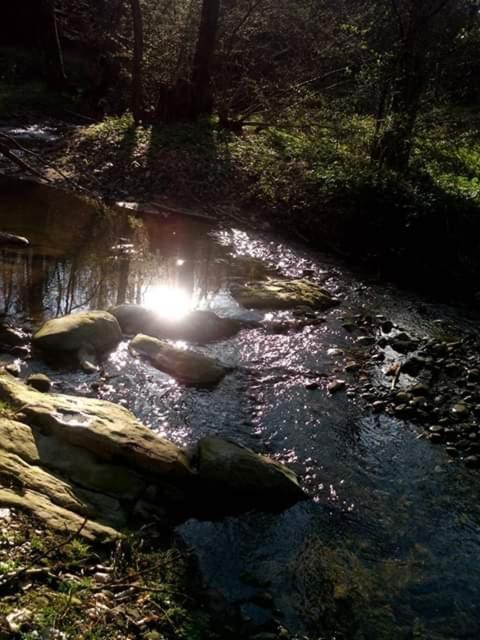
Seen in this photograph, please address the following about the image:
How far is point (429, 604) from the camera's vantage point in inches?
162

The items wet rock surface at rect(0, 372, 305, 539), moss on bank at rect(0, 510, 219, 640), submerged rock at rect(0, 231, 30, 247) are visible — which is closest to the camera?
moss on bank at rect(0, 510, 219, 640)

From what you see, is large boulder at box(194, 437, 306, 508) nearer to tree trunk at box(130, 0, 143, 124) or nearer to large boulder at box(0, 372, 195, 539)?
large boulder at box(0, 372, 195, 539)

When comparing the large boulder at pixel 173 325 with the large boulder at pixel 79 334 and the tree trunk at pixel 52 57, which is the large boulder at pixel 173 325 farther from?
the tree trunk at pixel 52 57

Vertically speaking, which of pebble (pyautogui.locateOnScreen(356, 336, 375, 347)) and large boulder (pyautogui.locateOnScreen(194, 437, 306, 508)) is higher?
pebble (pyautogui.locateOnScreen(356, 336, 375, 347))

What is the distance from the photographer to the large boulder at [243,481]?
4.84 m

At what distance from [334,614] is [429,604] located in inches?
28.1

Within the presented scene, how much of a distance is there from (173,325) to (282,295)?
191 cm

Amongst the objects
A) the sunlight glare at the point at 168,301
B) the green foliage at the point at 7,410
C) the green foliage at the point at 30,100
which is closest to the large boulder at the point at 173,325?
the sunlight glare at the point at 168,301

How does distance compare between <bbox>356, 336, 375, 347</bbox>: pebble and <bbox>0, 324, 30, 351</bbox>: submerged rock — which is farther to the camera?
<bbox>356, 336, 375, 347</bbox>: pebble

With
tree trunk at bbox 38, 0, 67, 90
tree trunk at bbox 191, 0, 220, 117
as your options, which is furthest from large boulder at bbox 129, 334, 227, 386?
tree trunk at bbox 38, 0, 67, 90

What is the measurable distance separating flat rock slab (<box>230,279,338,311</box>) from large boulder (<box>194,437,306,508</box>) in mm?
4030

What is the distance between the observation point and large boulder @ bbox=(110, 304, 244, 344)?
7.62 meters

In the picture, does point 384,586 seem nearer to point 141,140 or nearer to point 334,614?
point 334,614

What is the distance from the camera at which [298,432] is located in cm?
598
